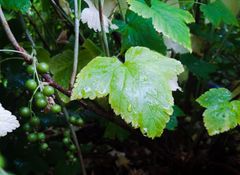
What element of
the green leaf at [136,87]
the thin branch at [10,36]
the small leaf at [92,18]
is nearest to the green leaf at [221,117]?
the green leaf at [136,87]

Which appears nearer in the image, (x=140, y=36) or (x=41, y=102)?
(x=41, y=102)

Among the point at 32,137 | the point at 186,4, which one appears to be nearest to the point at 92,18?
the point at 32,137

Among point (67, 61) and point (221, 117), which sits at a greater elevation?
point (67, 61)

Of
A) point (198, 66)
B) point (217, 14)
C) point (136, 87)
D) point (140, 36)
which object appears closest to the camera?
point (136, 87)

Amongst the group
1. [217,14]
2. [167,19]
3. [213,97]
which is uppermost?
[167,19]

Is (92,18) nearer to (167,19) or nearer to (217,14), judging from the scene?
(167,19)
